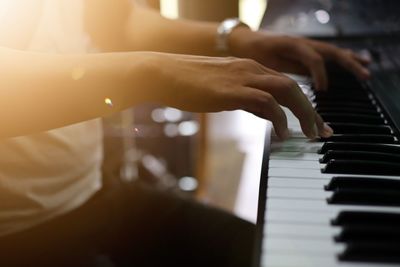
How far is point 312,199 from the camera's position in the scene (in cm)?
59

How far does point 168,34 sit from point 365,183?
0.57m

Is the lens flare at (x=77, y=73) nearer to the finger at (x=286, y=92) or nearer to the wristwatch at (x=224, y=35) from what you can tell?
the finger at (x=286, y=92)

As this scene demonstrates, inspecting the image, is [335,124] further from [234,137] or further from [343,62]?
[234,137]

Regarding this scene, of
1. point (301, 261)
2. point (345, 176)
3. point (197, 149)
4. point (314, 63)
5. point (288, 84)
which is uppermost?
point (197, 149)

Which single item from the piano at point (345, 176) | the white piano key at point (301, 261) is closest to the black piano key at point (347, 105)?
the piano at point (345, 176)

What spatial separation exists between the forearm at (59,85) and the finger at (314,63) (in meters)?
0.41

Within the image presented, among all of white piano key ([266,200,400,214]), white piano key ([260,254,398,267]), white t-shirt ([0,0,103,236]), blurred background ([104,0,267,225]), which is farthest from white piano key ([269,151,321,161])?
blurred background ([104,0,267,225])

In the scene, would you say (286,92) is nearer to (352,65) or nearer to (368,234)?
(368,234)

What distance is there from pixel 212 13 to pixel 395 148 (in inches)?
53.8

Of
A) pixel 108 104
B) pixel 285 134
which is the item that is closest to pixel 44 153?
pixel 108 104

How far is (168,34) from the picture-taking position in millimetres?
1100

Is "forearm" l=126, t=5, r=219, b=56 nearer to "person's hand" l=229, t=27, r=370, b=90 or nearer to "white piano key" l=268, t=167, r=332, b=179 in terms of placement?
"person's hand" l=229, t=27, r=370, b=90

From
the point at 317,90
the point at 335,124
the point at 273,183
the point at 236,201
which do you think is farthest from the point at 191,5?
the point at 273,183

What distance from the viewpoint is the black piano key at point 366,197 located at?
0.59 meters
